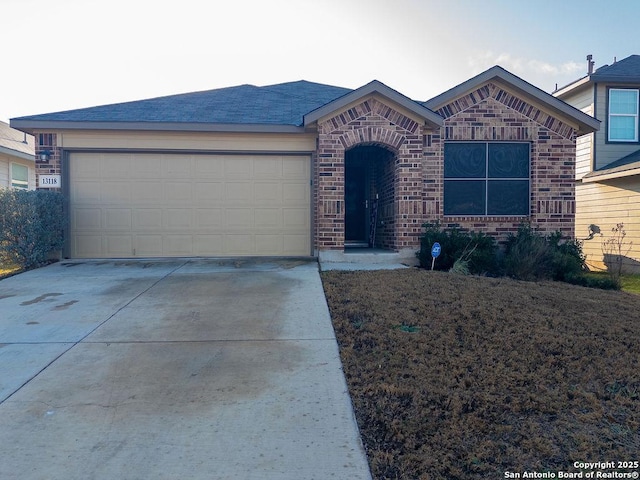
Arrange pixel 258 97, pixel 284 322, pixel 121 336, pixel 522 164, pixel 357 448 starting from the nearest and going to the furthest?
pixel 357 448
pixel 121 336
pixel 284 322
pixel 522 164
pixel 258 97

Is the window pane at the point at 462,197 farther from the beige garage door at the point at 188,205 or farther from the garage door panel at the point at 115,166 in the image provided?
the garage door panel at the point at 115,166

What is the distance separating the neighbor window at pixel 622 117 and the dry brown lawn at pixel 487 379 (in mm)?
9799

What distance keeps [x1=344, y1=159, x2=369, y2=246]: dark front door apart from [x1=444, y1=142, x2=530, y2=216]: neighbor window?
2987 mm

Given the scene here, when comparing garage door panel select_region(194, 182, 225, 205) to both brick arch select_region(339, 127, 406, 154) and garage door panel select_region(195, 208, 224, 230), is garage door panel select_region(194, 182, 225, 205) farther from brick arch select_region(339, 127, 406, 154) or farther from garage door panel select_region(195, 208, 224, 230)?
brick arch select_region(339, 127, 406, 154)

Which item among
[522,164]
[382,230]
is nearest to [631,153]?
[522,164]

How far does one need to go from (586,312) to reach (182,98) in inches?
417

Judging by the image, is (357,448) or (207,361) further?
(207,361)

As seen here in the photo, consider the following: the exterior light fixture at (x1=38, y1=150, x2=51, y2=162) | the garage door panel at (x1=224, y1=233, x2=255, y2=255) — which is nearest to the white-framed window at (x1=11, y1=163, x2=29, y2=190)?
the exterior light fixture at (x1=38, y1=150, x2=51, y2=162)

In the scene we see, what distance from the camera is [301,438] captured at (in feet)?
10.9

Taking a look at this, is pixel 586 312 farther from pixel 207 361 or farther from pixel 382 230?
pixel 382 230

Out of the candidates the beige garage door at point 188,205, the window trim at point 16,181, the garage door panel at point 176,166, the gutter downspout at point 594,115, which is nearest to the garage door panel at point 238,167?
the beige garage door at point 188,205

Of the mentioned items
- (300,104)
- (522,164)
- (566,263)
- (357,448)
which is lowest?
(357,448)

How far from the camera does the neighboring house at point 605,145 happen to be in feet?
45.4

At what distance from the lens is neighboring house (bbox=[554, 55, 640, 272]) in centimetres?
1384
